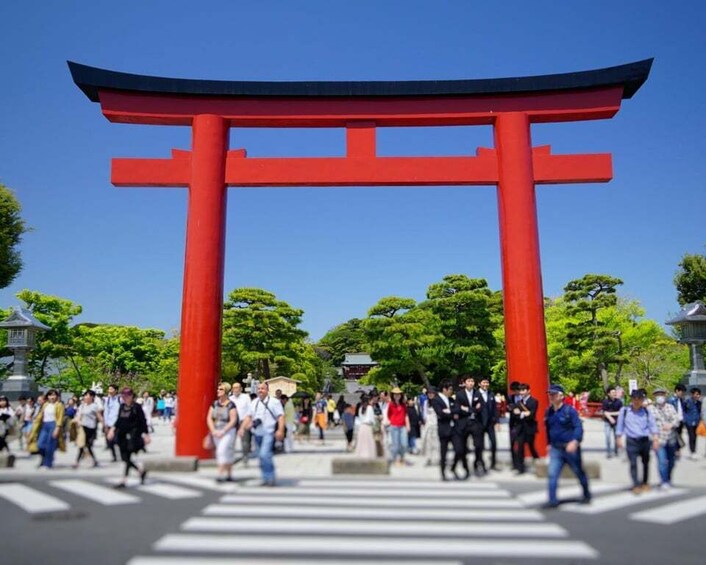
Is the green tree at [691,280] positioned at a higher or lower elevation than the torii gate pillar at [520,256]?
higher

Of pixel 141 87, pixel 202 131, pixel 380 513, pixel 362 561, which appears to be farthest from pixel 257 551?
pixel 141 87

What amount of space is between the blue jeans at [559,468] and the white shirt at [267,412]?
4.13 metres

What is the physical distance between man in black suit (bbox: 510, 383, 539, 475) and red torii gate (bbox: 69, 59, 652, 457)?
149 cm

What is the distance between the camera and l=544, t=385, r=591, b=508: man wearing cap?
7.27 metres

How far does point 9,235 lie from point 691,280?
1741 inches

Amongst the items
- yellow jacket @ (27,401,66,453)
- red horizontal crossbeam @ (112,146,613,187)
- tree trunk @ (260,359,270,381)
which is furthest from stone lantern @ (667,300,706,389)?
tree trunk @ (260,359,270,381)

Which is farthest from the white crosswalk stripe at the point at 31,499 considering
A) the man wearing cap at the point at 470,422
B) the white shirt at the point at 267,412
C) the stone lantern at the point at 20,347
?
the stone lantern at the point at 20,347

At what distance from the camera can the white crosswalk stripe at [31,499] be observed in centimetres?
724

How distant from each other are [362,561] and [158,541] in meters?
2.06

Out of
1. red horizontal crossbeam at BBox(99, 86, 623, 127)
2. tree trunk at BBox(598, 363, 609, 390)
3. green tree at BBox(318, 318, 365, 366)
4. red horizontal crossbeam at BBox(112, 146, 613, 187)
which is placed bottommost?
tree trunk at BBox(598, 363, 609, 390)

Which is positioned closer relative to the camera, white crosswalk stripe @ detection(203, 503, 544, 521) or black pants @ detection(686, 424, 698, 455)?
white crosswalk stripe @ detection(203, 503, 544, 521)

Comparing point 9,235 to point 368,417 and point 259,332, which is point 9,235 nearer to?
point 259,332

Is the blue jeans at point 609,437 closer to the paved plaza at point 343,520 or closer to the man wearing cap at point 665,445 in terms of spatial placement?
the paved plaza at point 343,520

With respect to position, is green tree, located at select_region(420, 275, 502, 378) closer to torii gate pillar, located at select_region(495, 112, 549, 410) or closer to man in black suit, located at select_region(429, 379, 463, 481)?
torii gate pillar, located at select_region(495, 112, 549, 410)
